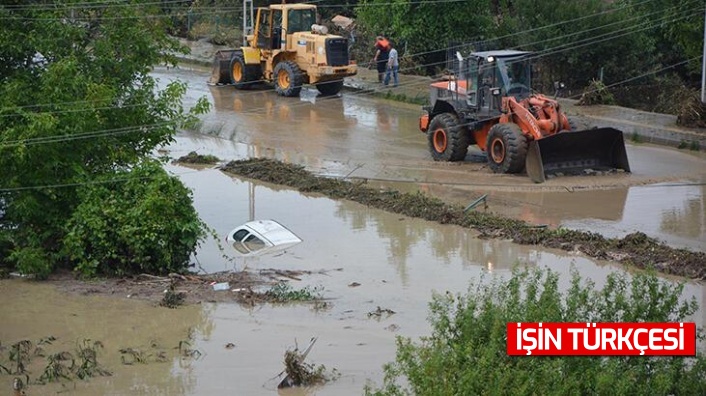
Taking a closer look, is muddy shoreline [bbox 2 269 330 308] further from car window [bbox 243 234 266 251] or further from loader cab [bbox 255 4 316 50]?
loader cab [bbox 255 4 316 50]

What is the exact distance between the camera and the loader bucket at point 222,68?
3938 cm

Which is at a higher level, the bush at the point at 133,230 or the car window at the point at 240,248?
the bush at the point at 133,230

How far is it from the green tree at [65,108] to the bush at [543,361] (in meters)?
10.1

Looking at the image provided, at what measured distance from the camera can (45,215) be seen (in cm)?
2153

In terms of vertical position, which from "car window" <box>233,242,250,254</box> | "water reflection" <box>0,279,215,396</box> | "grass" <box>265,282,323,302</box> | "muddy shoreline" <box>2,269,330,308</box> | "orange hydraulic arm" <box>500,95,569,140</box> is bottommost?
"water reflection" <box>0,279,215,396</box>

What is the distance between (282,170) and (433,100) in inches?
153

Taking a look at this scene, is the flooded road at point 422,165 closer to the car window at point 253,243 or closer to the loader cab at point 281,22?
the loader cab at point 281,22

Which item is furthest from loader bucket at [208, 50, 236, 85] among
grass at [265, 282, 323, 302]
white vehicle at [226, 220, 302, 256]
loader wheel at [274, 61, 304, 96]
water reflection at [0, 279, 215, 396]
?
grass at [265, 282, 323, 302]

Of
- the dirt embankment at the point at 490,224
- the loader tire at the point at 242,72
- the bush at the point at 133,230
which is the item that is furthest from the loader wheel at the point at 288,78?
the bush at the point at 133,230

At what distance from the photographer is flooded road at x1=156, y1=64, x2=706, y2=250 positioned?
24281 mm

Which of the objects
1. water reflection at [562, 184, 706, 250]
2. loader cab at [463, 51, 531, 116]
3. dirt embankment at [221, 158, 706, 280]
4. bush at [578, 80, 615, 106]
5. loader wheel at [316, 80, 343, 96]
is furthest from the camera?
loader wheel at [316, 80, 343, 96]

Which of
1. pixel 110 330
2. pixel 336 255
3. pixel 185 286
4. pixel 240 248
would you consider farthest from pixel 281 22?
pixel 110 330

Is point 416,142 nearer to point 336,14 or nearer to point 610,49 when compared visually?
point 610,49

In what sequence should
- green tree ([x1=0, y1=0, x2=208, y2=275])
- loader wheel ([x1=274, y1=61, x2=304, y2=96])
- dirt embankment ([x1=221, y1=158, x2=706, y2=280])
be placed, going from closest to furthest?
dirt embankment ([x1=221, y1=158, x2=706, y2=280])
green tree ([x1=0, y1=0, x2=208, y2=275])
loader wheel ([x1=274, y1=61, x2=304, y2=96])
